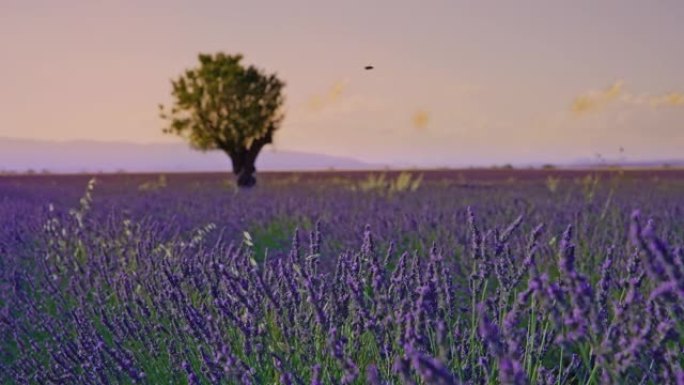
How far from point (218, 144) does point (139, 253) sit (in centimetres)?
1561

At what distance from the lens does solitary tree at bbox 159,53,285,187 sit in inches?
755

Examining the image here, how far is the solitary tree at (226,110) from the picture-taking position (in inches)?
755

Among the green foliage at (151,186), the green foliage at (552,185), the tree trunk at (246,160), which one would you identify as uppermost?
the tree trunk at (246,160)

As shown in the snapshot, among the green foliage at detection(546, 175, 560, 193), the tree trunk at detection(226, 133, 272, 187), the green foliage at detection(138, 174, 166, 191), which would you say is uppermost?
the tree trunk at detection(226, 133, 272, 187)

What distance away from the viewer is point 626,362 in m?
1.17

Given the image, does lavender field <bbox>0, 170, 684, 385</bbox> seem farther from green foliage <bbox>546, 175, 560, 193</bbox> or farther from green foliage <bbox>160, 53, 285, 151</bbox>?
green foliage <bbox>160, 53, 285, 151</bbox>

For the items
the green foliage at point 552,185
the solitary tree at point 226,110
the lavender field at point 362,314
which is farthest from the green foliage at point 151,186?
the lavender field at point 362,314

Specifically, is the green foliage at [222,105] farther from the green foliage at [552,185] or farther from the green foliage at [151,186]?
the green foliage at [552,185]

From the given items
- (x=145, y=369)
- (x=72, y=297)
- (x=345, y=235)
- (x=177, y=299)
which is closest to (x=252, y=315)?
(x=177, y=299)

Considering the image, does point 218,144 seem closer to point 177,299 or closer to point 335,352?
point 177,299

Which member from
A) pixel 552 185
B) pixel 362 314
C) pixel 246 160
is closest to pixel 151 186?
pixel 246 160

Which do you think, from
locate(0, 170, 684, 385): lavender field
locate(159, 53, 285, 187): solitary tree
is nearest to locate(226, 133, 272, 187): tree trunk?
locate(159, 53, 285, 187): solitary tree

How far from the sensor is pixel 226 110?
63.4 feet

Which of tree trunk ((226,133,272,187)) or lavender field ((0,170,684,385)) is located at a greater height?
tree trunk ((226,133,272,187))
